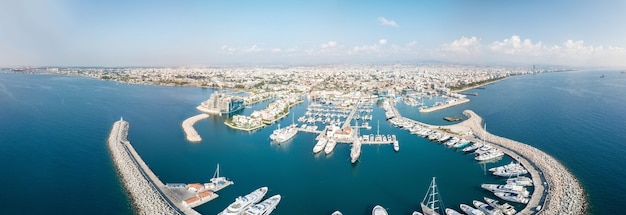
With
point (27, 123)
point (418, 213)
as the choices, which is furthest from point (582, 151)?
point (27, 123)

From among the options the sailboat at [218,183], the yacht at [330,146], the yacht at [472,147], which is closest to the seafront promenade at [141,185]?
the sailboat at [218,183]

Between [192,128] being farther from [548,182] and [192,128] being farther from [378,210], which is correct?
[548,182]

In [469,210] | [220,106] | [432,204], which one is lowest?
[469,210]

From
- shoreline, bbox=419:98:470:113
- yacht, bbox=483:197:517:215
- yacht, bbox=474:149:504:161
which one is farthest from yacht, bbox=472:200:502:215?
shoreline, bbox=419:98:470:113

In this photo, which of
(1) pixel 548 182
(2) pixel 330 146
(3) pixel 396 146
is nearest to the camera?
(1) pixel 548 182

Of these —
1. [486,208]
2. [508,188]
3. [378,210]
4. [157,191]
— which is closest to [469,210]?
[486,208]

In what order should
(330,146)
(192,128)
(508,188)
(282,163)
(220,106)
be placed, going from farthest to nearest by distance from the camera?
(220,106)
(192,128)
(330,146)
(282,163)
(508,188)

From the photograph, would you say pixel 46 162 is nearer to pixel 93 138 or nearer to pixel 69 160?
pixel 69 160
